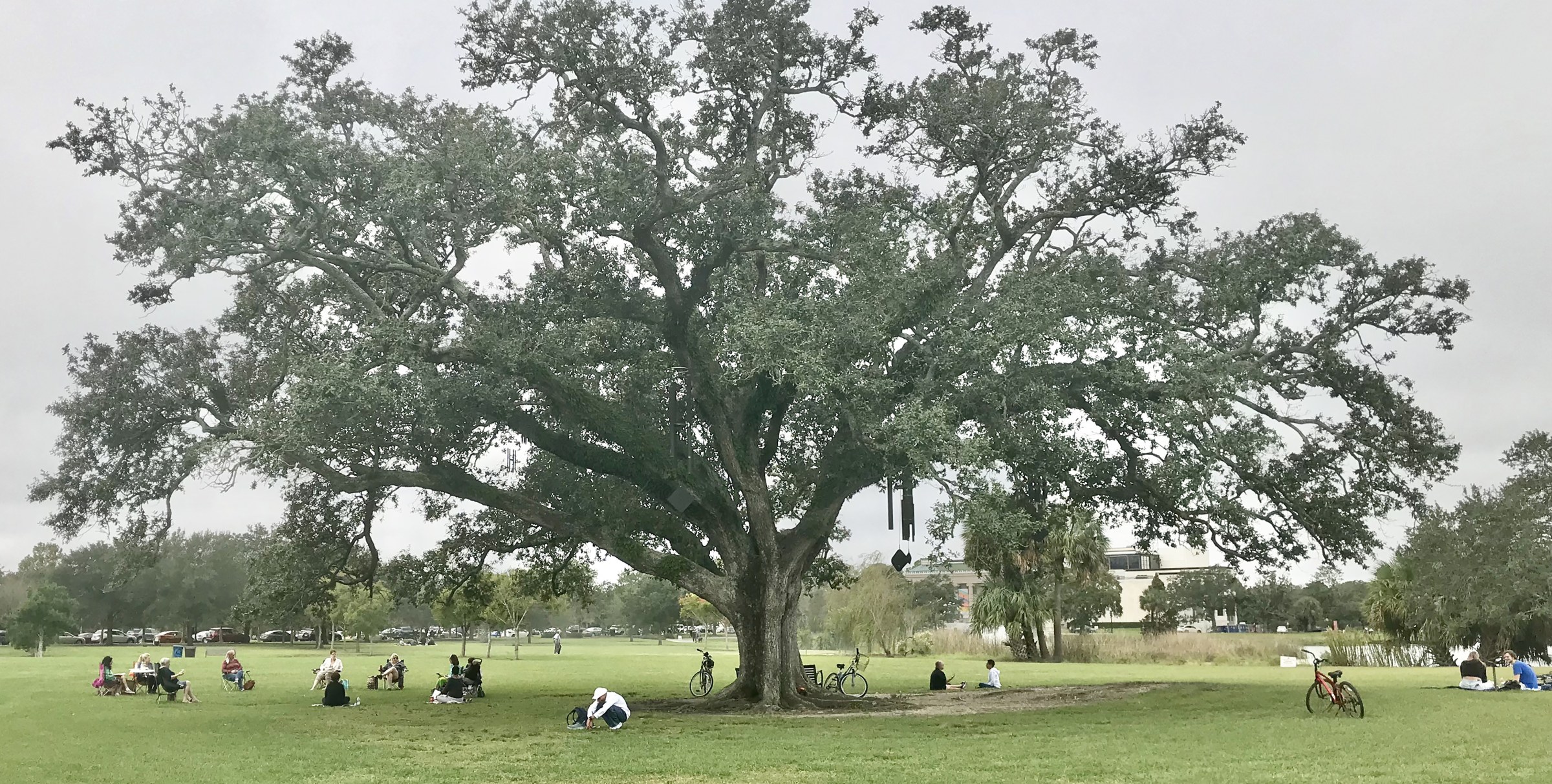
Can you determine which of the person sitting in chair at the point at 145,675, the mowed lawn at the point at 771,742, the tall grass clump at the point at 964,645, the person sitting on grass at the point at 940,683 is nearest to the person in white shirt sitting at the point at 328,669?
the mowed lawn at the point at 771,742

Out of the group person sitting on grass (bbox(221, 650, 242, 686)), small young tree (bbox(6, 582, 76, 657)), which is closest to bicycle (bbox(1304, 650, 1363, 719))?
person sitting on grass (bbox(221, 650, 242, 686))

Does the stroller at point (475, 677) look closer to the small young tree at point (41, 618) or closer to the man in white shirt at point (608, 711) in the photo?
the man in white shirt at point (608, 711)

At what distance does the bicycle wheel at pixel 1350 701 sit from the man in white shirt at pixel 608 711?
12.5m

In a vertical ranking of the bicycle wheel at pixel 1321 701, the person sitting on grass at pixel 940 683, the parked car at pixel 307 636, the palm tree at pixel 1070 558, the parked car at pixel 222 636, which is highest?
the palm tree at pixel 1070 558

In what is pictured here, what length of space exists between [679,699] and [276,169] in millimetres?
14000

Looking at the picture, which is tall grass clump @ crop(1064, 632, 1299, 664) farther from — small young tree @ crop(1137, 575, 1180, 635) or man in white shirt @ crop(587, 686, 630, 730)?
man in white shirt @ crop(587, 686, 630, 730)

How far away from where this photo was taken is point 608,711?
754 inches

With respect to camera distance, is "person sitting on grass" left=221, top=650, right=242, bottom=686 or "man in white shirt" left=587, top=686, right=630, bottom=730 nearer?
"man in white shirt" left=587, top=686, right=630, bottom=730

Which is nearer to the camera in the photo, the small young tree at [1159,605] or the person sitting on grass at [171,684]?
the person sitting on grass at [171,684]

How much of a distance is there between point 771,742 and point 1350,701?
10688 millimetres

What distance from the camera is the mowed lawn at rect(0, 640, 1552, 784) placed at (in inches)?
528

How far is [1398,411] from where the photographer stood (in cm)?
2383

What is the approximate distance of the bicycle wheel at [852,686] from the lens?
87.6ft

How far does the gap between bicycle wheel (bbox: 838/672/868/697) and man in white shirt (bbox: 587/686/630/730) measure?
26.1ft
